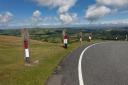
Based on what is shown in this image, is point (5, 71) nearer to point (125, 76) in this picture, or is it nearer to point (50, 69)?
point (50, 69)

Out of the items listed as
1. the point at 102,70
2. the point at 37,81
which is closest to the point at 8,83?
the point at 37,81

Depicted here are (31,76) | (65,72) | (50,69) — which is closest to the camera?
(31,76)

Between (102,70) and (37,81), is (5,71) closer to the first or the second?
(37,81)

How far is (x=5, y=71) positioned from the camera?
1113cm

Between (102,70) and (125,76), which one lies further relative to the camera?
(102,70)

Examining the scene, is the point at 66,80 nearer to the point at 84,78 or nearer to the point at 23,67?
the point at 84,78

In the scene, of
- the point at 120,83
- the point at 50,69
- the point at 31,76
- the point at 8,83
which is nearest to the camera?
the point at 120,83

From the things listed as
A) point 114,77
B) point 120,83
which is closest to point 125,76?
point 114,77

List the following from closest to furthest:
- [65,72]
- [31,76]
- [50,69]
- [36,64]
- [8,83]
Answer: [8,83], [31,76], [65,72], [50,69], [36,64]

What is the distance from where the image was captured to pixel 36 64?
43.7 feet

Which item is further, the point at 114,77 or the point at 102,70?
the point at 102,70

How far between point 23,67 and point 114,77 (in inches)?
189

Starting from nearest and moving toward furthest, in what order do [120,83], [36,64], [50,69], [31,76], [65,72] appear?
[120,83], [31,76], [65,72], [50,69], [36,64]

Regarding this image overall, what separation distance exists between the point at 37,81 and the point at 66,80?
102 cm
